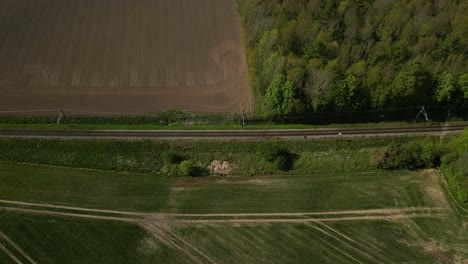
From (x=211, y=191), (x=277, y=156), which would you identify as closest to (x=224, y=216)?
(x=211, y=191)

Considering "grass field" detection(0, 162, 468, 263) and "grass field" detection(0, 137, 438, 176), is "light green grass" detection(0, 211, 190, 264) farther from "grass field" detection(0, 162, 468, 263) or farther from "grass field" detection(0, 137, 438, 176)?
"grass field" detection(0, 137, 438, 176)

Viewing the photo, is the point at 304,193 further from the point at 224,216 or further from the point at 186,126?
the point at 186,126

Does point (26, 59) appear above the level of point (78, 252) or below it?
above

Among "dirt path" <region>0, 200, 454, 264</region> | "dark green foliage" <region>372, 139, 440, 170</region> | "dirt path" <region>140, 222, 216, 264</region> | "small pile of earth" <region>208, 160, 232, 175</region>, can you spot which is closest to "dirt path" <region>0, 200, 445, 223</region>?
"dirt path" <region>0, 200, 454, 264</region>

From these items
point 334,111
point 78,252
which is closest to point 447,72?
point 334,111

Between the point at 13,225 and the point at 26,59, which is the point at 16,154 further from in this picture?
the point at 26,59

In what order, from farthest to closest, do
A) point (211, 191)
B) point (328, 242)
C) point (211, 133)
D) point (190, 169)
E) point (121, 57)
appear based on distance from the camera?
point (121, 57)
point (211, 133)
point (190, 169)
point (211, 191)
point (328, 242)

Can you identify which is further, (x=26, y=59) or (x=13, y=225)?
(x=26, y=59)
